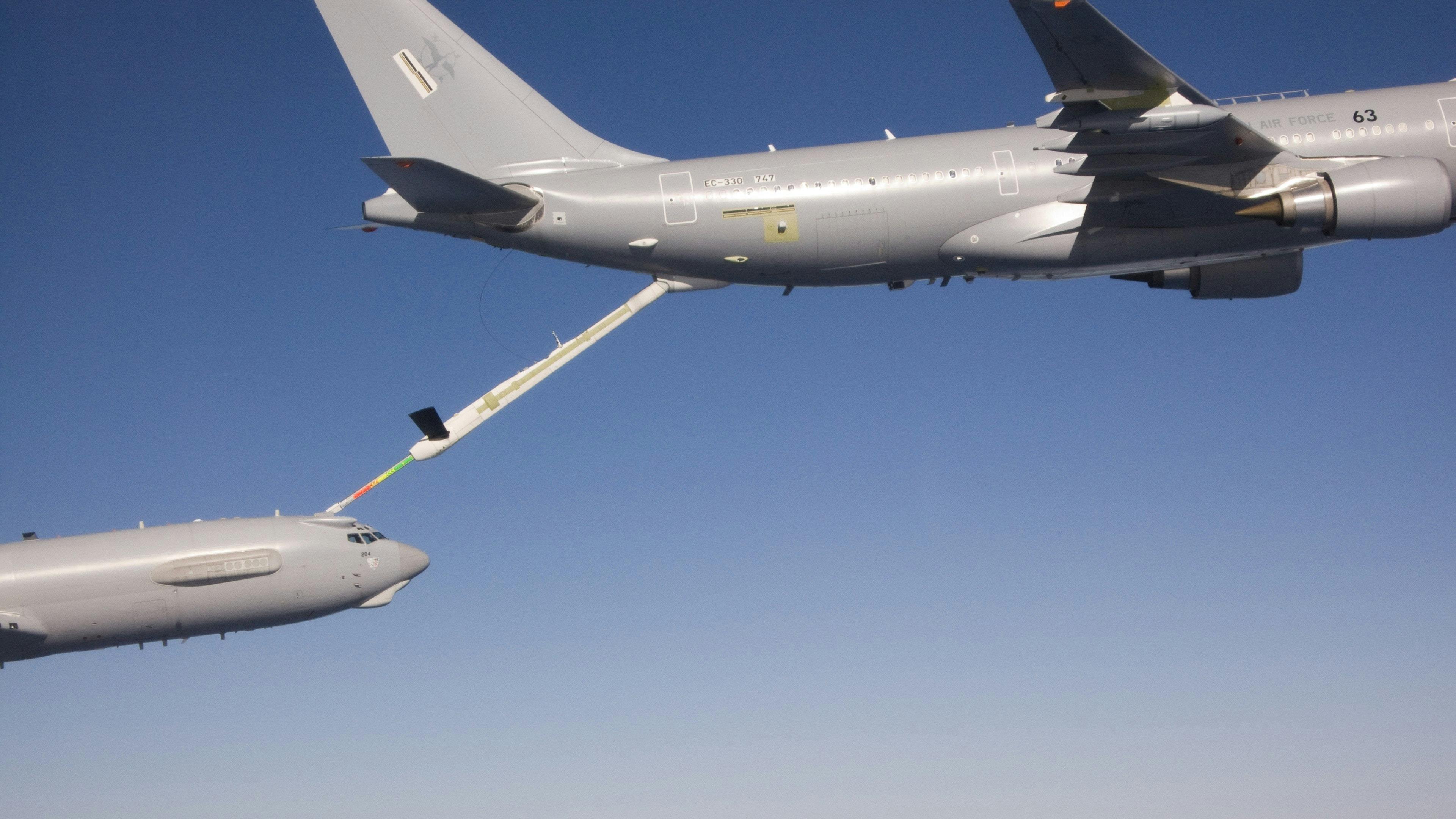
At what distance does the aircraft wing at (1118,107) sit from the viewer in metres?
24.2

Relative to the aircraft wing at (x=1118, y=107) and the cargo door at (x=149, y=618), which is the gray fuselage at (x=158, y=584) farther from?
the aircraft wing at (x=1118, y=107)

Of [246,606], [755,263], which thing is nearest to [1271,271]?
[755,263]

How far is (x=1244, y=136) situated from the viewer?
2769cm

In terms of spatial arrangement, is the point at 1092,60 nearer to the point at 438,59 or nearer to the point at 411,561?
the point at 438,59

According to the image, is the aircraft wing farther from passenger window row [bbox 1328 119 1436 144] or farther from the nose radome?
the nose radome

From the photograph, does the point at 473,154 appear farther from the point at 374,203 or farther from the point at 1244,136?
the point at 1244,136

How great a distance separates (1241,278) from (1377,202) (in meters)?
5.07

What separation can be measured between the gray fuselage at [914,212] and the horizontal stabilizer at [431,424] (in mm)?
5413

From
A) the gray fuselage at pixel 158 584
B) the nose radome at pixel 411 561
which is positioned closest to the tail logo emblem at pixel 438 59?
the gray fuselage at pixel 158 584

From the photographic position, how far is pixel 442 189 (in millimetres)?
28141

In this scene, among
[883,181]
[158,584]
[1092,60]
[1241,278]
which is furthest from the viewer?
[158,584]

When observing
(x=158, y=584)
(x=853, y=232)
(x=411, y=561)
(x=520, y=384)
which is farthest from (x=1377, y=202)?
(x=158, y=584)

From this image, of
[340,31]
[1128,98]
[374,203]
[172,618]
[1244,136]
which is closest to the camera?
[1128,98]

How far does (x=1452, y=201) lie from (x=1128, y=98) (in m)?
9.46
